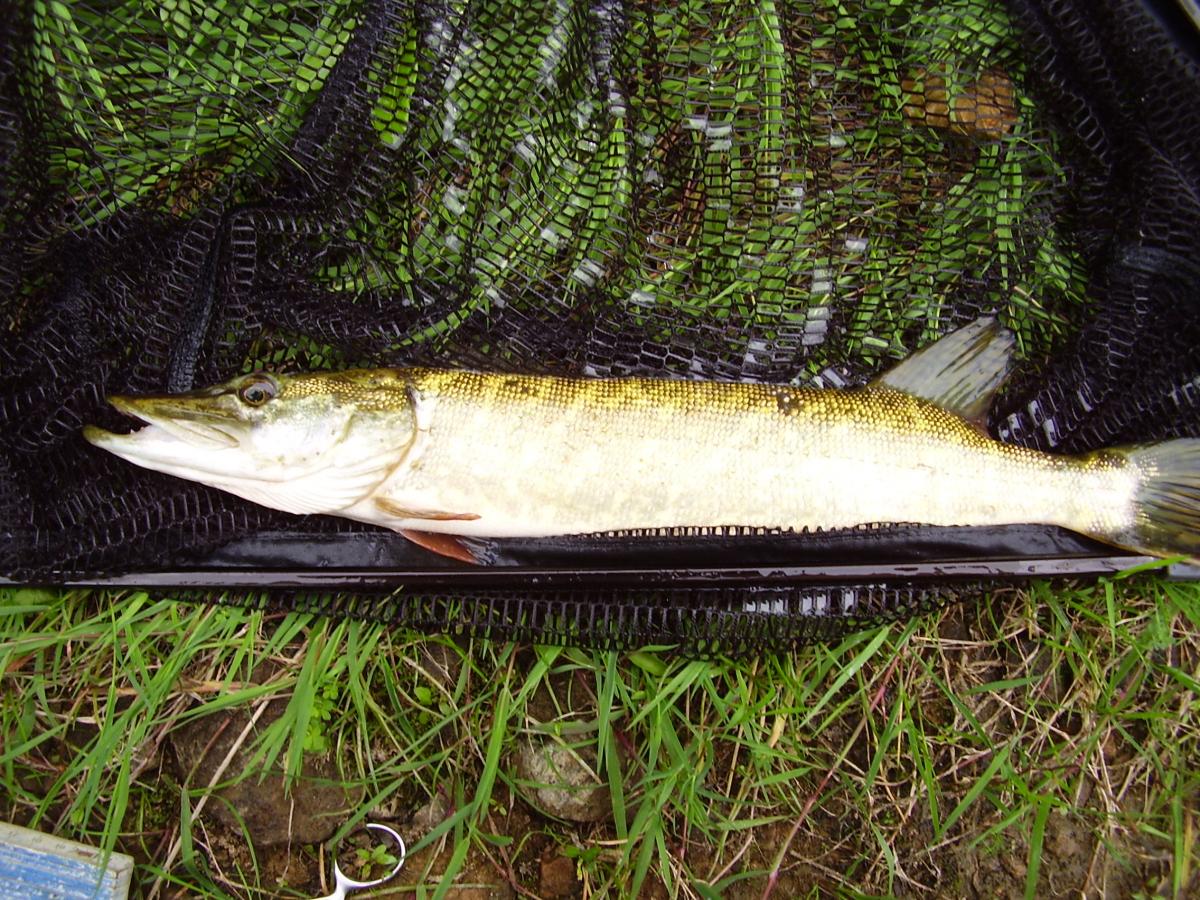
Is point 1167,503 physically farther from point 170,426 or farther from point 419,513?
point 170,426

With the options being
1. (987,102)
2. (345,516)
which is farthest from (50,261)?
(987,102)

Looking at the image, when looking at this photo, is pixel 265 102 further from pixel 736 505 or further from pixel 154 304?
pixel 736 505

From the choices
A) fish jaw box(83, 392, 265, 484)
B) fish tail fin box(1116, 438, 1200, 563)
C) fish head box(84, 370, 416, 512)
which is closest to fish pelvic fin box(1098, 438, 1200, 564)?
fish tail fin box(1116, 438, 1200, 563)

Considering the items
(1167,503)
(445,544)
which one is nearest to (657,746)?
(445,544)

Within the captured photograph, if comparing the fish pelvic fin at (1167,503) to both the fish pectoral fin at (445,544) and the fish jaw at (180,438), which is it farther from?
the fish jaw at (180,438)

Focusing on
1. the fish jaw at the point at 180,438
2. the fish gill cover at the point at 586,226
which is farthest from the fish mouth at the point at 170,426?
the fish gill cover at the point at 586,226

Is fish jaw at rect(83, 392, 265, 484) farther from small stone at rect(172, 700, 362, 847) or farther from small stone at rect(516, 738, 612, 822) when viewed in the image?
small stone at rect(516, 738, 612, 822)
